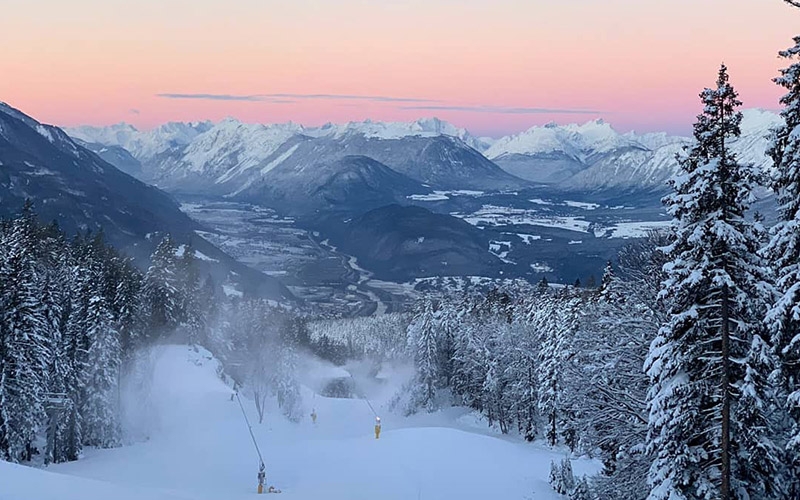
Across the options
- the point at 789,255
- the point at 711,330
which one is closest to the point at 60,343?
the point at 711,330

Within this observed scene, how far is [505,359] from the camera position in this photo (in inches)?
2437

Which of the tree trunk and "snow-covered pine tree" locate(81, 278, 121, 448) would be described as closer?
the tree trunk

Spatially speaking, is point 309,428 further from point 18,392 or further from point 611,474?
point 611,474

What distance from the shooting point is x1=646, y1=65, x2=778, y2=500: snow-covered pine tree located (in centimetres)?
1534

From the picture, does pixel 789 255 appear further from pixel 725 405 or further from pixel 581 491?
pixel 581 491

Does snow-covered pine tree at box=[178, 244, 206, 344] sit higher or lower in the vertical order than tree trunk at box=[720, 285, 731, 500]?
lower

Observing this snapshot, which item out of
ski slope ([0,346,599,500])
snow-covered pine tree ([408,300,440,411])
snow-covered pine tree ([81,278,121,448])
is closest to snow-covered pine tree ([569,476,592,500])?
ski slope ([0,346,599,500])

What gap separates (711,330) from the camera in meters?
16.1

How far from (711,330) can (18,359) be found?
109 feet

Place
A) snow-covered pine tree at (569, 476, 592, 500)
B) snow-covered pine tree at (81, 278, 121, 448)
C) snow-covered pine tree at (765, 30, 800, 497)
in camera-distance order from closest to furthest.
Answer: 1. snow-covered pine tree at (765, 30, 800, 497)
2. snow-covered pine tree at (569, 476, 592, 500)
3. snow-covered pine tree at (81, 278, 121, 448)

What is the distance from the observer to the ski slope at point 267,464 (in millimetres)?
23681

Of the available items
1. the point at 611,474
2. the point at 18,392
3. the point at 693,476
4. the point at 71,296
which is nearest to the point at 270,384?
the point at 71,296

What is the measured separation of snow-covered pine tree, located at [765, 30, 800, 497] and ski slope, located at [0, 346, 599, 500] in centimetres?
1842

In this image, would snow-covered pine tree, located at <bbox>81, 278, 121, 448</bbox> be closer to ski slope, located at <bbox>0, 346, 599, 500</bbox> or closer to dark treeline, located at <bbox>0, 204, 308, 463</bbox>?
dark treeline, located at <bbox>0, 204, 308, 463</bbox>
